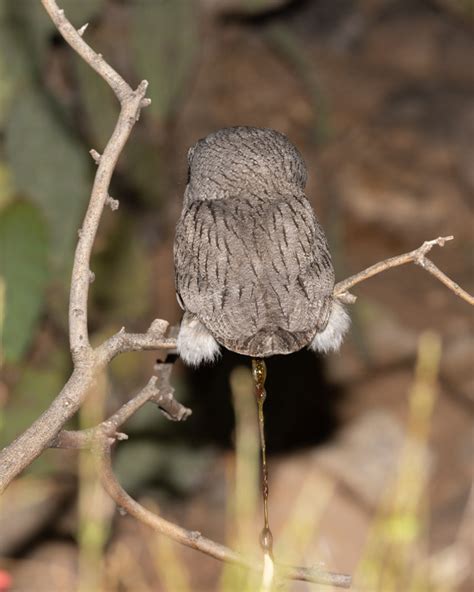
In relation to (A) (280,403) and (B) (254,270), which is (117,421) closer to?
(B) (254,270)

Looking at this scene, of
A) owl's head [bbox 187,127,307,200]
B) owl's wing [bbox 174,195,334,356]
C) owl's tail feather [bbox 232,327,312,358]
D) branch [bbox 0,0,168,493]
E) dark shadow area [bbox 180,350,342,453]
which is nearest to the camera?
branch [bbox 0,0,168,493]

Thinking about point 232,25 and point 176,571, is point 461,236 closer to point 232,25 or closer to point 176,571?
point 232,25

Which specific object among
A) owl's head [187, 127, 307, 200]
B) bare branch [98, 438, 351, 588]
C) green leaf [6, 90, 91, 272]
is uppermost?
green leaf [6, 90, 91, 272]

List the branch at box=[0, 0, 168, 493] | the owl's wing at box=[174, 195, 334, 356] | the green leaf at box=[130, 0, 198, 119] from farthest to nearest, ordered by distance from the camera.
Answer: the green leaf at box=[130, 0, 198, 119], the owl's wing at box=[174, 195, 334, 356], the branch at box=[0, 0, 168, 493]

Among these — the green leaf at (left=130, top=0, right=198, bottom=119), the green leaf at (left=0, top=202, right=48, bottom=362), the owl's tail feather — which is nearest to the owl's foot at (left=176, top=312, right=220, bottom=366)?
the owl's tail feather

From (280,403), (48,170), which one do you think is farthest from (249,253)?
(280,403)

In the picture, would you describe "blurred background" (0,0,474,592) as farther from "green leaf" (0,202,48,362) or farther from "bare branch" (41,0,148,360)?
"bare branch" (41,0,148,360)

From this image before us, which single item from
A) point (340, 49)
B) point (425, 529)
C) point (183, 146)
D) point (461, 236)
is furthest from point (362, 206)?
point (425, 529)
